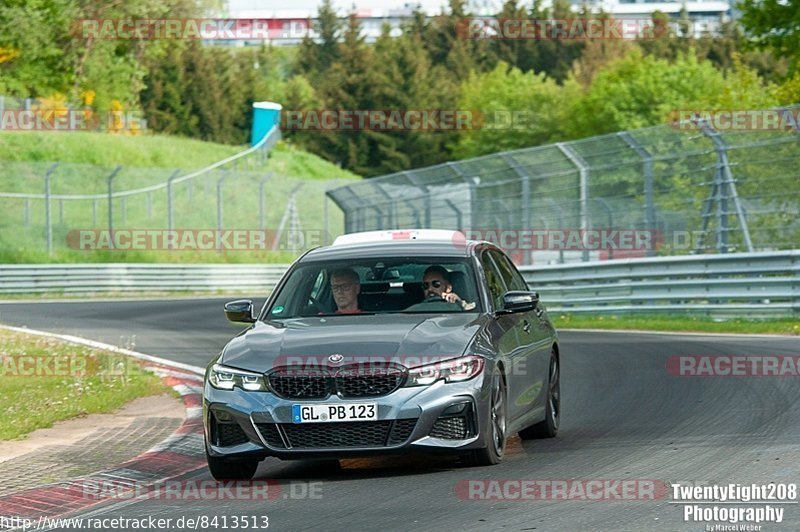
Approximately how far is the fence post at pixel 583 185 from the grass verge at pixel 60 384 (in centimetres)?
1049

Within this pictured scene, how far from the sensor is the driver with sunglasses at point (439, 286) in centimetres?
1011

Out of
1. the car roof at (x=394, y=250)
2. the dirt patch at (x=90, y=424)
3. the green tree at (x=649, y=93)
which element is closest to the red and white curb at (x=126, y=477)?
the dirt patch at (x=90, y=424)

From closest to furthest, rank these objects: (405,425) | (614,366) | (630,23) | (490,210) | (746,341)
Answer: (405,425) → (614,366) → (746,341) → (490,210) → (630,23)

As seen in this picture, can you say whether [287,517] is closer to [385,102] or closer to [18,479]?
[18,479]

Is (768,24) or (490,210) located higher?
(768,24)

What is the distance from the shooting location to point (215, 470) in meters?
9.26

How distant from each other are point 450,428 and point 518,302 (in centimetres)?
136

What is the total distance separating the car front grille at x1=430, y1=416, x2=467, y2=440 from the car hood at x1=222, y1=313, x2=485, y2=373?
0.36 meters

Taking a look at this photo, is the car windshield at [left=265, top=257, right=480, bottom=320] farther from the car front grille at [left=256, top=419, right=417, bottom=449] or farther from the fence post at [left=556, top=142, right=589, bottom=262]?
the fence post at [left=556, top=142, right=589, bottom=262]

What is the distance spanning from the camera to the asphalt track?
7.57 metres

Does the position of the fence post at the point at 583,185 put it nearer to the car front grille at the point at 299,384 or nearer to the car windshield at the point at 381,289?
the car windshield at the point at 381,289

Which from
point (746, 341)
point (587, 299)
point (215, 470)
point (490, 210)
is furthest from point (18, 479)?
point (490, 210)

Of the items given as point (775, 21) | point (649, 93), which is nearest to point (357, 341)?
point (775, 21)

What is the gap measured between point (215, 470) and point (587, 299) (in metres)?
18.0
